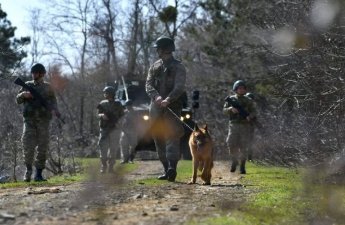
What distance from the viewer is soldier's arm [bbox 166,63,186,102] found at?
36.9ft

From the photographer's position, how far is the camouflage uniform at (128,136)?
22.0 m

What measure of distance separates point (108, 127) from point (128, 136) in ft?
19.2

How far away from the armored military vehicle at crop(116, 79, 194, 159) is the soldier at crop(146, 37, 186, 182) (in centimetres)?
942

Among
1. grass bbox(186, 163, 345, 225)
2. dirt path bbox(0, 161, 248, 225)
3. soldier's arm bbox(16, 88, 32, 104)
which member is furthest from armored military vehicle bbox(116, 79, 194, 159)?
dirt path bbox(0, 161, 248, 225)

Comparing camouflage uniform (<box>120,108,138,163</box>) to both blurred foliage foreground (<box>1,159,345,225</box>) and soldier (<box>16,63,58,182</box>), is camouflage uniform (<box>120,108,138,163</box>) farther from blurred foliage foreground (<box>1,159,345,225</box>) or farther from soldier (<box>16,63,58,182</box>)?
soldier (<box>16,63,58,182</box>)

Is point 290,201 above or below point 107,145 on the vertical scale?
below

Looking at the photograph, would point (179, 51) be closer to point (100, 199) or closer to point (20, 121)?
point (20, 121)

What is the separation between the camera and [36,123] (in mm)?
12578

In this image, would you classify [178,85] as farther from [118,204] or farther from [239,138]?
[239,138]

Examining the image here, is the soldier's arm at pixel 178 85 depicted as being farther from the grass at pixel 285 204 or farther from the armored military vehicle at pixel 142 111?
the armored military vehicle at pixel 142 111

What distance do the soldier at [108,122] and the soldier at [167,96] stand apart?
14.7 ft

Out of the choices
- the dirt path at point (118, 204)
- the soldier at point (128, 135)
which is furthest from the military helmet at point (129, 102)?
the dirt path at point (118, 204)

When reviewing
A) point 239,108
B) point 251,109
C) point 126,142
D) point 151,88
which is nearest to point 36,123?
point 151,88

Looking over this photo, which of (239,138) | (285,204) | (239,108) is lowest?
(285,204)
